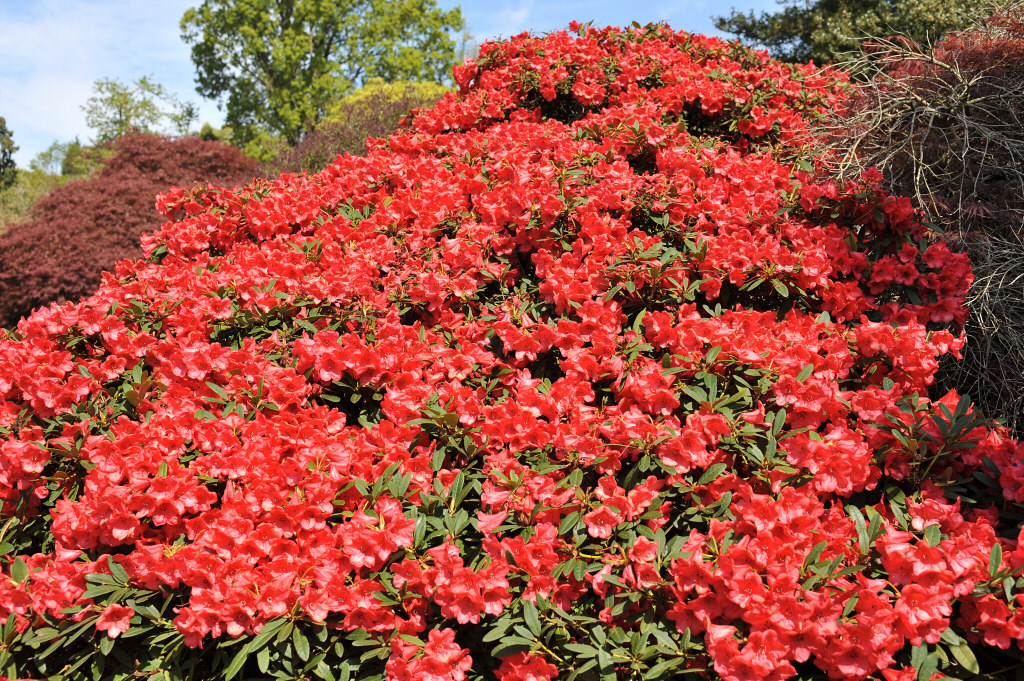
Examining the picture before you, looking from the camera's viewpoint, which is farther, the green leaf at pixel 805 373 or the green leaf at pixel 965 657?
the green leaf at pixel 805 373

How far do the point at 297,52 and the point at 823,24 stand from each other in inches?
663

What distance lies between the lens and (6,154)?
29.0m

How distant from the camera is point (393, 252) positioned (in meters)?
3.12

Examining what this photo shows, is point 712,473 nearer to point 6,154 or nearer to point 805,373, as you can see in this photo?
point 805,373

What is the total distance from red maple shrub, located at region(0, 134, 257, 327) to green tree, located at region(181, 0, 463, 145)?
11.2 metres

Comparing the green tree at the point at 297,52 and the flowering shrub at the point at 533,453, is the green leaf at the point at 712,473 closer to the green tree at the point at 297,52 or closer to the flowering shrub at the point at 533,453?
the flowering shrub at the point at 533,453

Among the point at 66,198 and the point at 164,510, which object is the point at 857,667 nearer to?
the point at 164,510

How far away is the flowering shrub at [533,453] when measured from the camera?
5.96 ft

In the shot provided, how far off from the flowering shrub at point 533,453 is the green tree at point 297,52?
21.3 meters

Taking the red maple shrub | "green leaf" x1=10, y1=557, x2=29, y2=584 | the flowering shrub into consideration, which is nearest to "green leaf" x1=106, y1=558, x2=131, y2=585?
the flowering shrub

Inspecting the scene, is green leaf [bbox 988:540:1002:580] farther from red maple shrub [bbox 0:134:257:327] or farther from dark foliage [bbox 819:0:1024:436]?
red maple shrub [bbox 0:134:257:327]

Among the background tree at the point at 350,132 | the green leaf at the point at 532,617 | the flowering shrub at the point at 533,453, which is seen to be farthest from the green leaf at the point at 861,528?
the background tree at the point at 350,132

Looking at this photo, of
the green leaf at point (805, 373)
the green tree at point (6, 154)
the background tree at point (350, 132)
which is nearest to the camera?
the green leaf at point (805, 373)

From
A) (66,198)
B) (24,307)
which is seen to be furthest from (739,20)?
(24,307)
